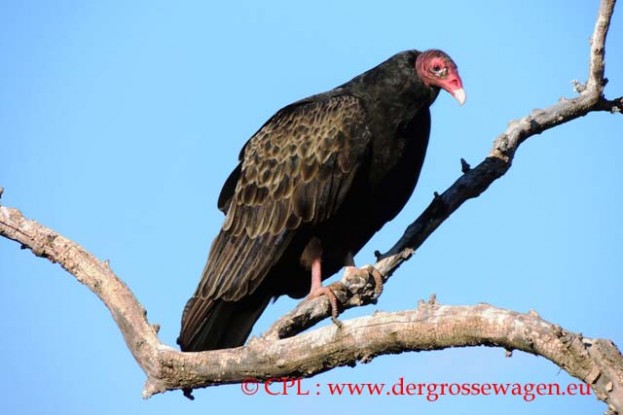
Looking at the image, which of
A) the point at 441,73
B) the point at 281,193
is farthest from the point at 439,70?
the point at 281,193

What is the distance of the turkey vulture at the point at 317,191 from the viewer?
6441 millimetres

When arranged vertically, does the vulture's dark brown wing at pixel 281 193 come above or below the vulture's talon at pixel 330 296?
above

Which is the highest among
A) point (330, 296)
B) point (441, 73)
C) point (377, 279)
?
point (441, 73)

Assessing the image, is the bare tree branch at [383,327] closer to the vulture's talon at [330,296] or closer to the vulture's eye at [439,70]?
the vulture's talon at [330,296]

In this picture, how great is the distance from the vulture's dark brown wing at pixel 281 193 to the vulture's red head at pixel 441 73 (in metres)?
0.54

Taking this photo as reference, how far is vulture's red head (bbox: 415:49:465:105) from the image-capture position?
6.66 m

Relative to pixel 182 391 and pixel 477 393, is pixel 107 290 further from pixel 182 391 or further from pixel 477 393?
pixel 477 393

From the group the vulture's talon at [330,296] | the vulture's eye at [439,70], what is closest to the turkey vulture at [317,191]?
the vulture's eye at [439,70]

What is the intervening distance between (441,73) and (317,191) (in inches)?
47.2

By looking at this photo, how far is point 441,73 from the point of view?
6.68 meters

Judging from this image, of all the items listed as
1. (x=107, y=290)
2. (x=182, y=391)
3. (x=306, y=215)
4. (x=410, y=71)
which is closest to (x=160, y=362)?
(x=182, y=391)

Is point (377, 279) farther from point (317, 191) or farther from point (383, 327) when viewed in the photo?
point (383, 327)

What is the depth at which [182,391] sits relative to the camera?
17.9 ft

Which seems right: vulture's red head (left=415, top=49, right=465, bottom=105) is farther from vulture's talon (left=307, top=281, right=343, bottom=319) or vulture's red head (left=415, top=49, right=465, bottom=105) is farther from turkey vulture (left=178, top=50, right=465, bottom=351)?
vulture's talon (left=307, top=281, right=343, bottom=319)
